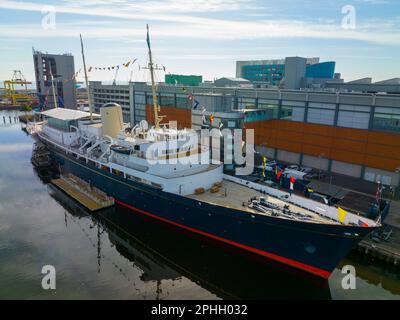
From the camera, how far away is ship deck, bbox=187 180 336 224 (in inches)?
845

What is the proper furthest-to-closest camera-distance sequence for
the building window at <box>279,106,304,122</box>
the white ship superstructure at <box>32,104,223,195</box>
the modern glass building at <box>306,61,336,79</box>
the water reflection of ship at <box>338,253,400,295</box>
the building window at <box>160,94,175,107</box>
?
the modern glass building at <box>306,61,336,79</box> → the building window at <box>160,94,175,107</box> → the building window at <box>279,106,304,122</box> → the white ship superstructure at <box>32,104,223,195</box> → the water reflection of ship at <box>338,253,400,295</box>

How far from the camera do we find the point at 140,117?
63188 millimetres

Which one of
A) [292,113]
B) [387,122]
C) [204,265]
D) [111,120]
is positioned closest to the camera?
[204,265]

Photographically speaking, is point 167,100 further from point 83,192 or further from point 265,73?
point 265,73

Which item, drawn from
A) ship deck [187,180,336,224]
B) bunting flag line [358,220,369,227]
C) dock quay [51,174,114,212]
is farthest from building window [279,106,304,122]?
dock quay [51,174,114,212]

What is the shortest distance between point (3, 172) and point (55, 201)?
48.2ft

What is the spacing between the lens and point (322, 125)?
121 ft

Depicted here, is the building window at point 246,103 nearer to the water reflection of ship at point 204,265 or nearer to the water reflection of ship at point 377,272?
the water reflection of ship at point 204,265

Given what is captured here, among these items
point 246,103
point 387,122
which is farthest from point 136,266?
point 246,103

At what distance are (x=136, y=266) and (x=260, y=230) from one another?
962 cm

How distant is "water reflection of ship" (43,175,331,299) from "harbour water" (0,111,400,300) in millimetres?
63

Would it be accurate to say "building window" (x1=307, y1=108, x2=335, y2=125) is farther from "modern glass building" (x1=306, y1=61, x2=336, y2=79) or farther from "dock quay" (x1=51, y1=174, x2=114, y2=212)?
"modern glass building" (x1=306, y1=61, x2=336, y2=79)

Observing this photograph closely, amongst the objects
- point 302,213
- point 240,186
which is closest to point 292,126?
point 240,186
